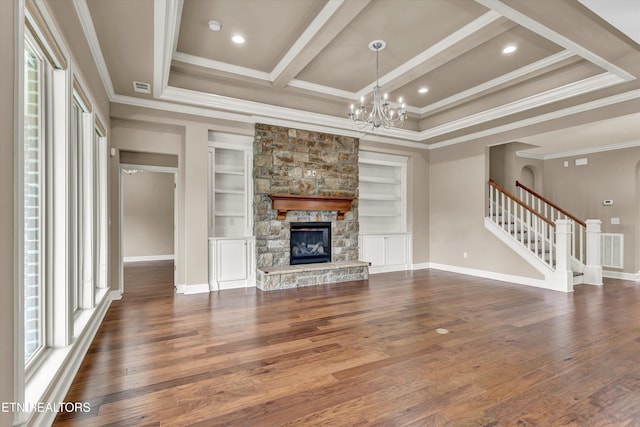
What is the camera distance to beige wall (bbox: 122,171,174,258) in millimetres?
8781

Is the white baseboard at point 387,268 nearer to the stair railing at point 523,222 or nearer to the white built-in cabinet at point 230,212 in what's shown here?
the stair railing at point 523,222

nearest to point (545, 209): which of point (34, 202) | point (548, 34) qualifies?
point (548, 34)

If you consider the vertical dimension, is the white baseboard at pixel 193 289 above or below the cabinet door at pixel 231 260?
below

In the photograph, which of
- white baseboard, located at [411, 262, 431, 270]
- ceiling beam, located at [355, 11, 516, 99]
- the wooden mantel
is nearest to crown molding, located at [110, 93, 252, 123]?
the wooden mantel

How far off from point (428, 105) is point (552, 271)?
357 centimetres

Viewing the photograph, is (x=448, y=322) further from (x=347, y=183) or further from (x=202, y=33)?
(x=202, y=33)

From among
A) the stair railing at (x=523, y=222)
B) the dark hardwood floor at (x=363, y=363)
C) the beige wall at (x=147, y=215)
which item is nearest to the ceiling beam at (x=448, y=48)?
the stair railing at (x=523, y=222)

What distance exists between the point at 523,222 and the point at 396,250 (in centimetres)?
246

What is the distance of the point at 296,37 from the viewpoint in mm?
3834

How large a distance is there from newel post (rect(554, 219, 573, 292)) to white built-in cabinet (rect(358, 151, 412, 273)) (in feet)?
8.99

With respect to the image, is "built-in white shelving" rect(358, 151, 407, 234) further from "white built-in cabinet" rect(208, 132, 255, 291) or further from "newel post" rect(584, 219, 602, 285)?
"newel post" rect(584, 219, 602, 285)

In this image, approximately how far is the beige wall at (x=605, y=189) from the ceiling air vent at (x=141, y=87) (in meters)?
8.30

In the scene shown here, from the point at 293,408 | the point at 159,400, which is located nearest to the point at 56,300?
the point at 159,400

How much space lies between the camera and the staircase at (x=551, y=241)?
5.30 metres
